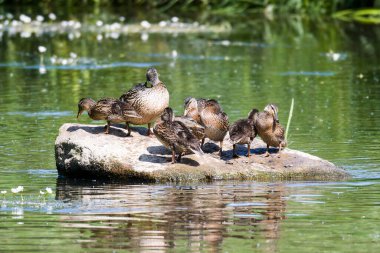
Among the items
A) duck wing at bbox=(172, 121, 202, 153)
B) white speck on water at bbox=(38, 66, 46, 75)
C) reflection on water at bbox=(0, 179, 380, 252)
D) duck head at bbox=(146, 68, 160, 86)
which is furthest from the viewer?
white speck on water at bbox=(38, 66, 46, 75)

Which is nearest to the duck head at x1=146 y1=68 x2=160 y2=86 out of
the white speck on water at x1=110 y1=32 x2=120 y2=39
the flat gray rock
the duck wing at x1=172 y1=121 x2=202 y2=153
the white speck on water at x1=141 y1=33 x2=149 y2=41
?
the flat gray rock

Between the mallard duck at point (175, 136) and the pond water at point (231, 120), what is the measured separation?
49 cm

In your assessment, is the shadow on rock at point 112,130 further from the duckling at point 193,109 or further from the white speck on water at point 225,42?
the white speck on water at point 225,42

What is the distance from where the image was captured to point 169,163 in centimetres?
1407

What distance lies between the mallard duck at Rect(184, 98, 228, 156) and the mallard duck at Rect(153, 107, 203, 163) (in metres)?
0.48

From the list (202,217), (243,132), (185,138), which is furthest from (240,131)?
(202,217)

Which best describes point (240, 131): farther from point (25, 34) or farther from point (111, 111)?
point (25, 34)

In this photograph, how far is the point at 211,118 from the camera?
568 inches

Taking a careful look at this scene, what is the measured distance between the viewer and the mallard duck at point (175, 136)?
13.8 m

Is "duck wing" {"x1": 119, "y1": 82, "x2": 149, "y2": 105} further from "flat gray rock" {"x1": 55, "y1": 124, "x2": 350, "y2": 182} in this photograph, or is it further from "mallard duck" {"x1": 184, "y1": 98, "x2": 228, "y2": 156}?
Answer: "mallard duck" {"x1": 184, "y1": 98, "x2": 228, "y2": 156}

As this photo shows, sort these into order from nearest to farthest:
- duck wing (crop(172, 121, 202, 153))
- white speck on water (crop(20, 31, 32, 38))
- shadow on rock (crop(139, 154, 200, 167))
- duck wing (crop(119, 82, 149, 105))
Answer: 1. duck wing (crop(172, 121, 202, 153))
2. shadow on rock (crop(139, 154, 200, 167))
3. duck wing (crop(119, 82, 149, 105))
4. white speck on water (crop(20, 31, 32, 38))

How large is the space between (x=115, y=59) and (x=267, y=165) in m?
Answer: 16.7

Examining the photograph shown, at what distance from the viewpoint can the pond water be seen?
1100cm

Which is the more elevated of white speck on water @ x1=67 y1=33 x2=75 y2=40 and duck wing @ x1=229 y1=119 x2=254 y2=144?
white speck on water @ x1=67 y1=33 x2=75 y2=40
